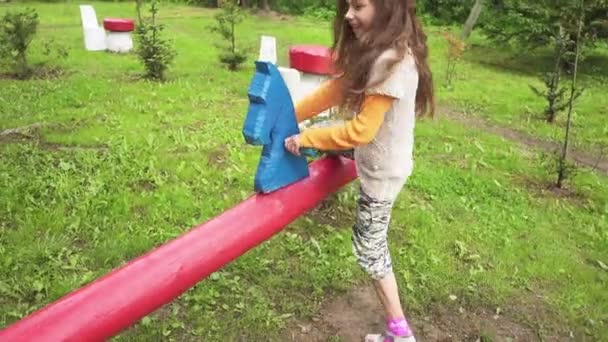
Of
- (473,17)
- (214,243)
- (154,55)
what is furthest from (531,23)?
(214,243)

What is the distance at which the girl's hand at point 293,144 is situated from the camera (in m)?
2.14

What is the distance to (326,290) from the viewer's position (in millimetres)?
3004

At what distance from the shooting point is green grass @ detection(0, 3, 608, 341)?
2875 mm

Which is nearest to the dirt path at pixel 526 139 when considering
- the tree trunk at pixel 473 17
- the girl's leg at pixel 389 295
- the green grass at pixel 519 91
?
the green grass at pixel 519 91

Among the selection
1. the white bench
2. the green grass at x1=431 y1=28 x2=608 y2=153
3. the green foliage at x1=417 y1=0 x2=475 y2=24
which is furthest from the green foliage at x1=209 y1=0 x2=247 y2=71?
the green foliage at x1=417 y1=0 x2=475 y2=24

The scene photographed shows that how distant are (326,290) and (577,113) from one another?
5606mm

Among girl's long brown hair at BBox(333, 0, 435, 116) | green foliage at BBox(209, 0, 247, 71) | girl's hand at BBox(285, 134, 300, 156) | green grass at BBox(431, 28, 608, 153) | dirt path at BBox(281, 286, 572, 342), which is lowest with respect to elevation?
green grass at BBox(431, 28, 608, 153)

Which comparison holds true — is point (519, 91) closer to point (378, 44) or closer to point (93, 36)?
point (93, 36)

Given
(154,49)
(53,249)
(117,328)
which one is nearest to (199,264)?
(117,328)

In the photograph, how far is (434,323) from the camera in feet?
9.28

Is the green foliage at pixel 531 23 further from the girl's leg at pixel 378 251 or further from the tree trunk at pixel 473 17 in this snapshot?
the girl's leg at pixel 378 251

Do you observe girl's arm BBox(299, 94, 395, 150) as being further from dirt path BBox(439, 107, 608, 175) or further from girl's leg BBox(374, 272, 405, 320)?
dirt path BBox(439, 107, 608, 175)

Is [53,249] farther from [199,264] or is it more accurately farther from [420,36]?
[420,36]

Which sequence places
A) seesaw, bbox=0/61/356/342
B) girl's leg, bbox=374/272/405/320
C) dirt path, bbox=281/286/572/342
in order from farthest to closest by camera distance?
dirt path, bbox=281/286/572/342 → girl's leg, bbox=374/272/405/320 → seesaw, bbox=0/61/356/342
